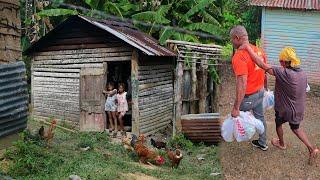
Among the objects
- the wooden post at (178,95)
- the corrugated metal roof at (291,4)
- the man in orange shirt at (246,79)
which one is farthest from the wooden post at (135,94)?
the corrugated metal roof at (291,4)

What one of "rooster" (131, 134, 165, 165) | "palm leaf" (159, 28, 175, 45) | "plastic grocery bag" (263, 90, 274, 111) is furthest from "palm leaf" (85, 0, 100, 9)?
"plastic grocery bag" (263, 90, 274, 111)

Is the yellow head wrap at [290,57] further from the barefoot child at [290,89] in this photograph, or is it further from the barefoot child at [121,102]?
the barefoot child at [121,102]

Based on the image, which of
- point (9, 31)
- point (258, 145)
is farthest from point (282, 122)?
point (9, 31)

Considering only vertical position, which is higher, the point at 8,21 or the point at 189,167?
the point at 8,21

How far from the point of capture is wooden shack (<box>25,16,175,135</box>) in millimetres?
12820

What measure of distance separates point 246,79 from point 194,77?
8.31 metres

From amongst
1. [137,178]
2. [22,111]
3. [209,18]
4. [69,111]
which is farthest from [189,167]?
[209,18]

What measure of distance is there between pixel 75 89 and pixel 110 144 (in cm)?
Answer: 298

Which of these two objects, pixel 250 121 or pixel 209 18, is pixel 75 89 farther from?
pixel 250 121

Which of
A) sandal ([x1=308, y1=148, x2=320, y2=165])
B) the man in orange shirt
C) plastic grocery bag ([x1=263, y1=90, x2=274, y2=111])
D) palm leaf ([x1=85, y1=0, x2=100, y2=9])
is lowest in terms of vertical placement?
sandal ([x1=308, y1=148, x2=320, y2=165])

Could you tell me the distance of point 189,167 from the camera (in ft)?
31.3

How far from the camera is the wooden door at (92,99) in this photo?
42.9 ft

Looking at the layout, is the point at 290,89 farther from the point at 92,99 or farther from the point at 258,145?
the point at 92,99

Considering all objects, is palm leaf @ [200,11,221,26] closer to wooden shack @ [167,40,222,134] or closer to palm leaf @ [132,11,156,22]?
wooden shack @ [167,40,222,134]
